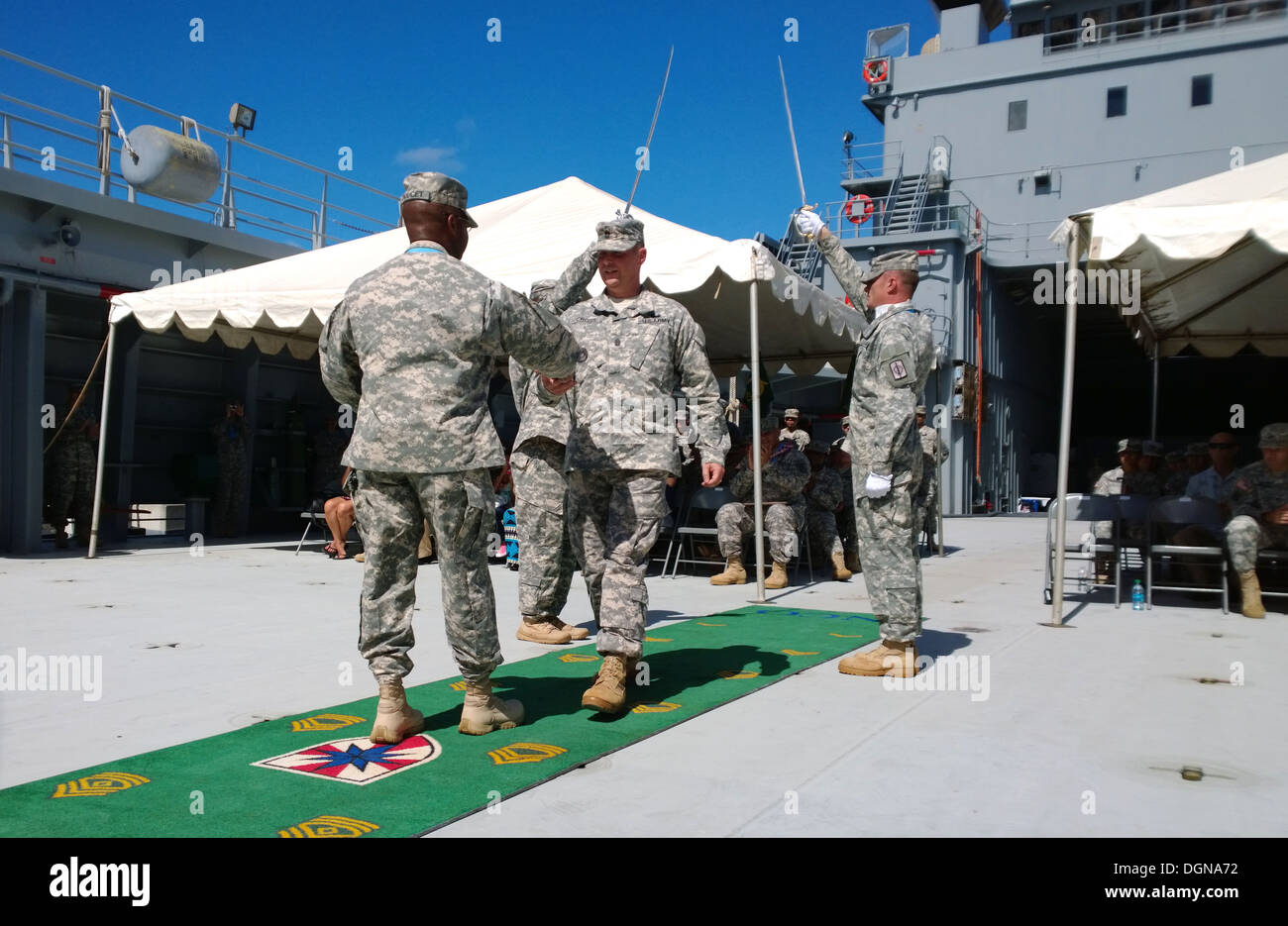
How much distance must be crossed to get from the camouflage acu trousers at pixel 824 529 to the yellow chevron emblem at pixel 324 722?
5.89m

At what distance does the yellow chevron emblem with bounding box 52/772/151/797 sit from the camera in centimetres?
280

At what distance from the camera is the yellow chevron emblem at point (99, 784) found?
2.80 m

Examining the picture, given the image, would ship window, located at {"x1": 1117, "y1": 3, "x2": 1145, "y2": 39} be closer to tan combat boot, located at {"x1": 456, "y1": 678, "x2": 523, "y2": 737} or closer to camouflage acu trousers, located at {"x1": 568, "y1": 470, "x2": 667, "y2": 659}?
camouflage acu trousers, located at {"x1": 568, "y1": 470, "x2": 667, "y2": 659}

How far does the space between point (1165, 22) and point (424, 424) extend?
2842 cm

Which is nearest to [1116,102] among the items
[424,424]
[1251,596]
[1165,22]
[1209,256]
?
[1165,22]

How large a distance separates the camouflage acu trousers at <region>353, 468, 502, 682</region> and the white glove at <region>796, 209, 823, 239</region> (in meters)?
2.24

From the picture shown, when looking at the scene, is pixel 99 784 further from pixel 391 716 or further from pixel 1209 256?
pixel 1209 256

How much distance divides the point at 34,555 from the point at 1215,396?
34298 mm

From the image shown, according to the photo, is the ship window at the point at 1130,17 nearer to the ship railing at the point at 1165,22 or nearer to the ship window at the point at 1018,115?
the ship railing at the point at 1165,22

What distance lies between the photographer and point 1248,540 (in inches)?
255

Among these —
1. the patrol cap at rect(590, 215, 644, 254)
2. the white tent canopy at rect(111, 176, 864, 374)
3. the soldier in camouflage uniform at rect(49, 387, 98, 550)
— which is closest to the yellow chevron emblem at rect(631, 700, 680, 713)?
the patrol cap at rect(590, 215, 644, 254)

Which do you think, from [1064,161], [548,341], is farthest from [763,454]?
[1064,161]

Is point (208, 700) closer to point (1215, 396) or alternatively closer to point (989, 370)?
point (989, 370)

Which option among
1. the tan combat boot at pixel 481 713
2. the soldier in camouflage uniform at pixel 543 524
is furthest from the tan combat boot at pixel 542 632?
the tan combat boot at pixel 481 713
